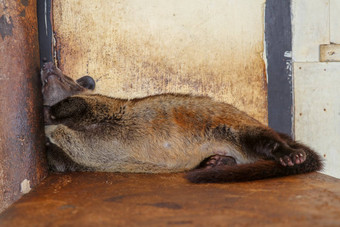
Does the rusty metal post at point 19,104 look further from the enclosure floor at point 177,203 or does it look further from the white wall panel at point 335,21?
the white wall panel at point 335,21

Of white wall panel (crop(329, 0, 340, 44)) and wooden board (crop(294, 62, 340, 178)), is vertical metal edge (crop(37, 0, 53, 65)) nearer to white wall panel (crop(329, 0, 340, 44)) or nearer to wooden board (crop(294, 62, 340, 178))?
wooden board (crop(294, 62, 340, 178))

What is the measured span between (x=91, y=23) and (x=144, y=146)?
143 centimetres

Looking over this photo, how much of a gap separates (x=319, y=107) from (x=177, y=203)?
265cm

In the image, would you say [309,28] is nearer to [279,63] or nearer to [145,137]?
[279,63]

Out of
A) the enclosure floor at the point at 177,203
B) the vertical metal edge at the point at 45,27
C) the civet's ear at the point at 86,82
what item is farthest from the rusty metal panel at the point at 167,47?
the enclosure floor at the point at 177,203

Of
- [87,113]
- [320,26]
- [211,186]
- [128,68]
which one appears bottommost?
[211,186]

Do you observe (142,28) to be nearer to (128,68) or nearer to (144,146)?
(128,68)

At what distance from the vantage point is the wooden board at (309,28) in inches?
157

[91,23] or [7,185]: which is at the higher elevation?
[91,23]

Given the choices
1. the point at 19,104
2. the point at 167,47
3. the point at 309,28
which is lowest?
the point at 19,104

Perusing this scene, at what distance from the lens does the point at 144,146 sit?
3121 mm

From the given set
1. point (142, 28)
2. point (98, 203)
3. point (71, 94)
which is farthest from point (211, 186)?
point (142, 28)

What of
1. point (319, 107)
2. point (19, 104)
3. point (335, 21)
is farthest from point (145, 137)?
point (335, 21)

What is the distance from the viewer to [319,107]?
13.4ft
